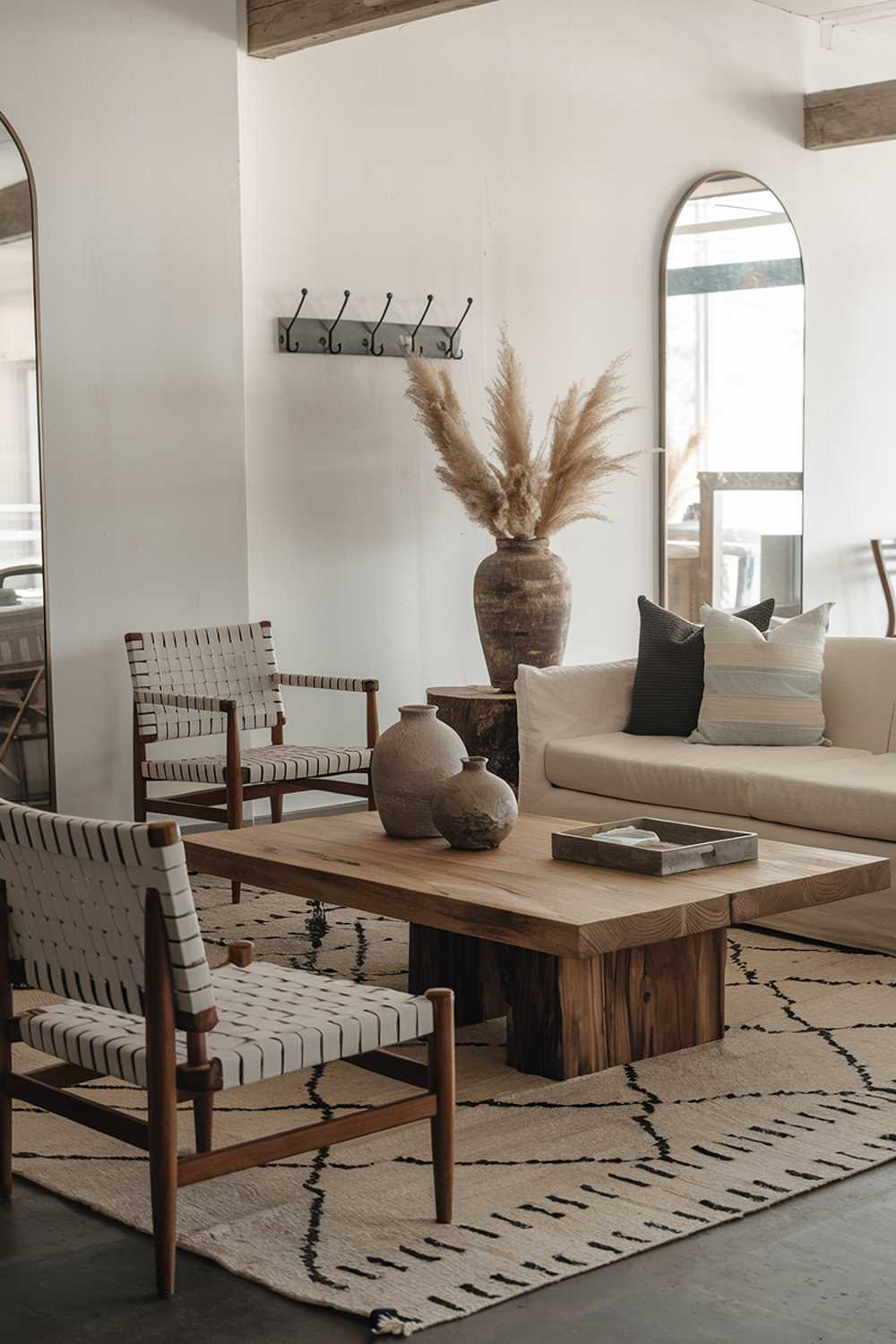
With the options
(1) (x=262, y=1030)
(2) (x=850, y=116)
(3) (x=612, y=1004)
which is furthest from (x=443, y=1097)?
(2) (x=850, y=116)

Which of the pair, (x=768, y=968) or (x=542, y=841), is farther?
(x=768, y=968)

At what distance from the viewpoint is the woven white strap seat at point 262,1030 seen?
228cm

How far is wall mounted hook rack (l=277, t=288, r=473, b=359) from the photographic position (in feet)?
18.9

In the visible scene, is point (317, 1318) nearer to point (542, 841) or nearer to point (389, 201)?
point (542, 841)

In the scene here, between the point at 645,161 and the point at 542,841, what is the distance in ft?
13.4

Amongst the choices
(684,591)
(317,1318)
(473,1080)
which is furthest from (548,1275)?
(684,591)

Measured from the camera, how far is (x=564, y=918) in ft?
9.48

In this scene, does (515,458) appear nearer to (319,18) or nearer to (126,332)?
(126,332)

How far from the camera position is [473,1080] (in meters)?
3.20

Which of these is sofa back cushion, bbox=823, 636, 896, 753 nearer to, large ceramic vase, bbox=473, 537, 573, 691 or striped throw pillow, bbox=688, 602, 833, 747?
striped throw pillow, bbox=688, 602, 833, 747

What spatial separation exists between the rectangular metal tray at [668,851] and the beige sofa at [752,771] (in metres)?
0.77

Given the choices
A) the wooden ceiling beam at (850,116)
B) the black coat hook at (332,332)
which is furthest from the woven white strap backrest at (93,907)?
the wooden ceiling beam at (850,116)

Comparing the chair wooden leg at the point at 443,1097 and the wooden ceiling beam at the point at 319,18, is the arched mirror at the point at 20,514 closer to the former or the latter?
the wooden ceiling beam at the point at 319,18

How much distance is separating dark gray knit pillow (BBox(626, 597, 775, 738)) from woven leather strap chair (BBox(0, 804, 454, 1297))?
8.48 ft
